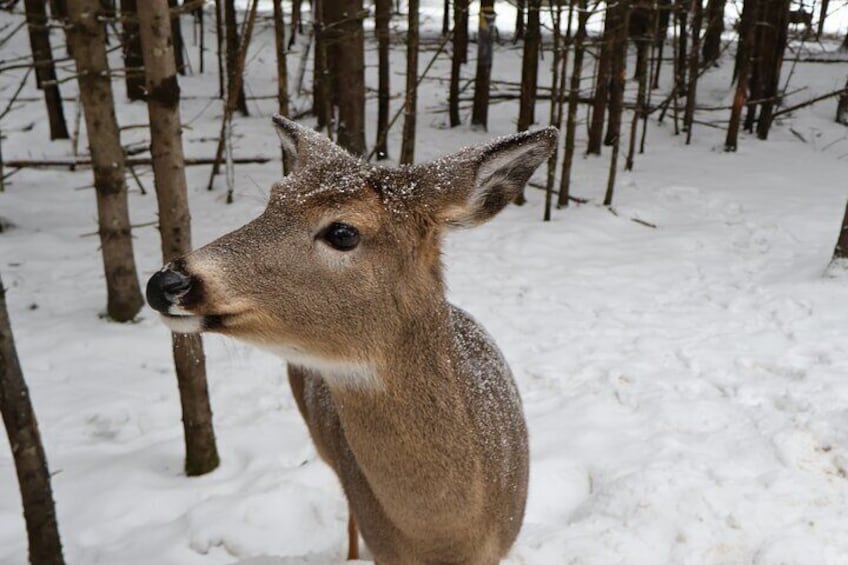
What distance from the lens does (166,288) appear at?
183 centimetres

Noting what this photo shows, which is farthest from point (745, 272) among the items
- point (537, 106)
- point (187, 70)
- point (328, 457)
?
point (187, 70)

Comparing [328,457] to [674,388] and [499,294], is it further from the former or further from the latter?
[499,294]

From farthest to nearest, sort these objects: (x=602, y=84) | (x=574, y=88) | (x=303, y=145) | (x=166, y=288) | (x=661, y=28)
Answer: (x=661, y=28), (x=602, y=84), (x=574, y=88), (x=303, y=145), (x=166, y=288)

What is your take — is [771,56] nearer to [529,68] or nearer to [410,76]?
[529,68]

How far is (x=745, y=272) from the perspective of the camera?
750 cm

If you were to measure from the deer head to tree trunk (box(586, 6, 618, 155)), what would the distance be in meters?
8.35

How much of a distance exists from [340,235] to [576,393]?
11.7 feet

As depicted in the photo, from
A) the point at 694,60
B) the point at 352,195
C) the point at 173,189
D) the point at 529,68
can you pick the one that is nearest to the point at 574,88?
the point at 529,68

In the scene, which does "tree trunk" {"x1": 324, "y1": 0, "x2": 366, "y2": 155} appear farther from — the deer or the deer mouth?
the deer mouth

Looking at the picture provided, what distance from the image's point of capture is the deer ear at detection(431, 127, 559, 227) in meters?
2.13

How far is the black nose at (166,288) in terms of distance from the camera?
5.99 ft

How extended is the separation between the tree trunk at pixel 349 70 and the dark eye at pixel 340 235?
7.77m

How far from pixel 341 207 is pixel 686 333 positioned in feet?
15.6

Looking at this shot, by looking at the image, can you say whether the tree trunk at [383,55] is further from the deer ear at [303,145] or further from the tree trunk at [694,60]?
the deer ear at [303,145]
